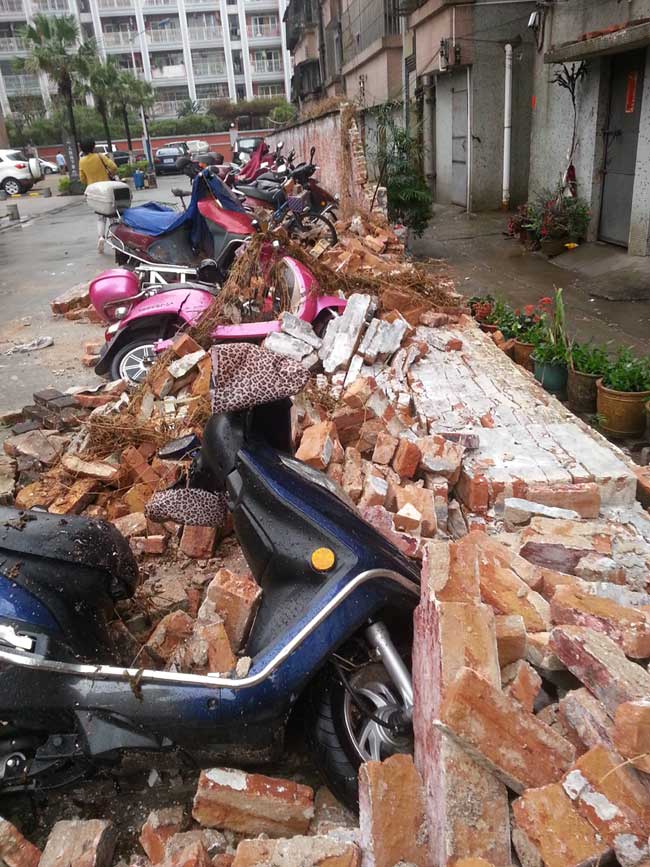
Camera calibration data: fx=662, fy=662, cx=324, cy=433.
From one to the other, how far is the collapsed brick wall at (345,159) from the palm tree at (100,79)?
1120 inches

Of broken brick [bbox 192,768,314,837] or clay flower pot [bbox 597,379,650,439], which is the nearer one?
broken brick [bbox 192,768,314,837]

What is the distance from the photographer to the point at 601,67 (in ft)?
28.7

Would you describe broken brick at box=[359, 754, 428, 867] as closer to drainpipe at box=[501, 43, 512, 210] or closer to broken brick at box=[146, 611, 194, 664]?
broken brick at box=[146, 611, 194, 664]

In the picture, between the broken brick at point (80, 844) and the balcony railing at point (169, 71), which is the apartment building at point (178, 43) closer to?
the balcony railing at point (169, 71)

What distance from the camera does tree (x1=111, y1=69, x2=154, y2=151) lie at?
44.5 m

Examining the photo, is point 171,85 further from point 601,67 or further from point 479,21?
point 601,67

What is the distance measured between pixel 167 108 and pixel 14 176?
36.3 metres

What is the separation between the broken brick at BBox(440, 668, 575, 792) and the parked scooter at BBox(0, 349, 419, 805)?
32cm

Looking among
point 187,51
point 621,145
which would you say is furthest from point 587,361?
point 187,51

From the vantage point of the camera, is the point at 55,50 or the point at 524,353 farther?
the point at 55,50

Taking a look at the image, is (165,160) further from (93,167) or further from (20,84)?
(20,84)

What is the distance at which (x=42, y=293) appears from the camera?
9453 mm

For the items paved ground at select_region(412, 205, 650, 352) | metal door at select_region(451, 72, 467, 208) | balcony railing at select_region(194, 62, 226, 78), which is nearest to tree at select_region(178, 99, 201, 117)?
balcony railing at select_region(194, 62, 226, 78)

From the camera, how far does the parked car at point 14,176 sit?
→ 27.1m
